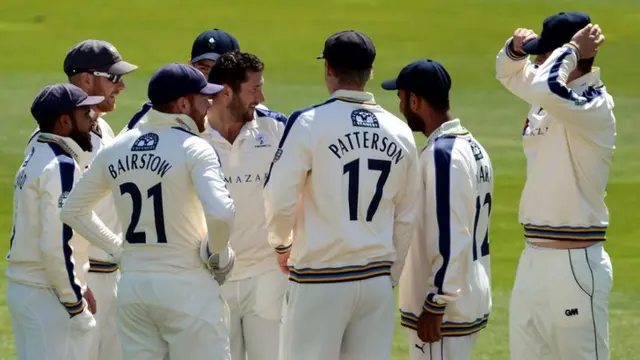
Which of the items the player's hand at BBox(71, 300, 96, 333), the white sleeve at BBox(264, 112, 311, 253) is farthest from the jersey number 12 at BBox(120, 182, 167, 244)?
the player's hand at BBox(71, 300, 96, 333)

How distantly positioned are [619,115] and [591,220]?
9.76 meters

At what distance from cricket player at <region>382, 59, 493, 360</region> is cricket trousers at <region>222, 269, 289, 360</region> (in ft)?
2.48

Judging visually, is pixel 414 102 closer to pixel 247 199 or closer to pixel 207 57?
pixel 247 199

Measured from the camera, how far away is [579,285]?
6234 mm

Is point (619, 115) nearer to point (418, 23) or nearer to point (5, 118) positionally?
point (418, 23)

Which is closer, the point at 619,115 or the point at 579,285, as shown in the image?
the point at 579,285

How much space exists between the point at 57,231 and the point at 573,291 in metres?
2.49

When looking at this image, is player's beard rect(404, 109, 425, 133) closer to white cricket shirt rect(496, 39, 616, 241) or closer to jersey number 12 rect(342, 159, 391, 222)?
jersey number 12 rect(342, 159, 391, 222)

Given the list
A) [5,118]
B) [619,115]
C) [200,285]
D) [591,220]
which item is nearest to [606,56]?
[619,115]

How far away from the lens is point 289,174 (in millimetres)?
5691

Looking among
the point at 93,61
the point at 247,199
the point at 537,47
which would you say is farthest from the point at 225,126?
the point at 537,47

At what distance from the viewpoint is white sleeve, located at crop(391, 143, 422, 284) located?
582 centimetres

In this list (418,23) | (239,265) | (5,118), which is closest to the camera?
(239,265)

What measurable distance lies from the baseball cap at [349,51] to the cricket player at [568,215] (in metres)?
0.90
